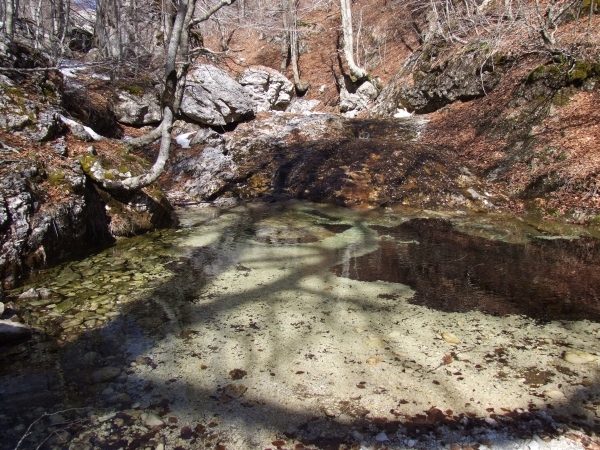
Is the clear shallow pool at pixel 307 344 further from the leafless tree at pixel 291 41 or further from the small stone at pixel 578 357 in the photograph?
the leafless tree at pixel 291 41

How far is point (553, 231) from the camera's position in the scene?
5.94 metres


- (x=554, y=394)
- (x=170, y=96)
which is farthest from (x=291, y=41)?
(x=554, y=394)

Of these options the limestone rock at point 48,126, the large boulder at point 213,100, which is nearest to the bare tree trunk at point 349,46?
the large boulder at point 213,100

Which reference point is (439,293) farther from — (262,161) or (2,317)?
(262,161)

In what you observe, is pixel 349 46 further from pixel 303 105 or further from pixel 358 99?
pixel 303 105

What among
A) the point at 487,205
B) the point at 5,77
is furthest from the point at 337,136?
the point at 5,77

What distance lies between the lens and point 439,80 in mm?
12500

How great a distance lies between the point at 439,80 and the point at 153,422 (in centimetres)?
1294

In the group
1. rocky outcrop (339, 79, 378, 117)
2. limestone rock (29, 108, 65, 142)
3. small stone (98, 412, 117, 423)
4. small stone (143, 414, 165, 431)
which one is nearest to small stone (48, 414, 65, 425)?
A: small stone (98, 412, 117, 423)

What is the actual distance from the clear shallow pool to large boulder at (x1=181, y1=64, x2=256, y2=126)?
28.2 ft

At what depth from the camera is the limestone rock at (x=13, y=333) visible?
9.11 feet

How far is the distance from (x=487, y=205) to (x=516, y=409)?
5846 millimetres

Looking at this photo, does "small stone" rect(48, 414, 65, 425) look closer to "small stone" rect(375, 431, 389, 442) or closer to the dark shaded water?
"small stone" rect(375, 431, 389, 442)

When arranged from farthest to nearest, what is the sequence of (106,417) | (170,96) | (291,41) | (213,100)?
(291,41)
(213,100)
(170,96)
(106,417)
